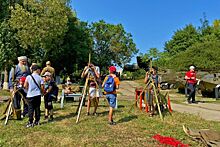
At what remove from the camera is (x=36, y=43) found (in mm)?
28000

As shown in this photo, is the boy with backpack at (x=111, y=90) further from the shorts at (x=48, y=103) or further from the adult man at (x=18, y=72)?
the adult man at (x=18, y=72)

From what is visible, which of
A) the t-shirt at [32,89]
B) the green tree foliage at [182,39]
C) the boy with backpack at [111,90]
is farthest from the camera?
the green tree foliage at [182,39]

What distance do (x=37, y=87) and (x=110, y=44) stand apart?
49790 millimetres

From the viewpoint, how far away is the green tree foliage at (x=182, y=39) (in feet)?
161

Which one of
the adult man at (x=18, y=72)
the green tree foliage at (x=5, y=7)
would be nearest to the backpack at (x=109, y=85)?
the adult man at (x=18, y=72)

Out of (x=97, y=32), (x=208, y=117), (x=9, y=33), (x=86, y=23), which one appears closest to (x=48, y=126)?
(x=208, y=117)

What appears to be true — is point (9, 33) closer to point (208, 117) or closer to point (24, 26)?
point (24, 26)

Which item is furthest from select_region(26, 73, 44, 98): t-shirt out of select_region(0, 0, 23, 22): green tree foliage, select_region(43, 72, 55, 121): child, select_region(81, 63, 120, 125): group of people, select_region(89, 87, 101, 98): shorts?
select_region(0, 0, 23, 22): green tree foliage

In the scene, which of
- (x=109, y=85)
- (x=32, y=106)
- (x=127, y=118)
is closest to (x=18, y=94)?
(x=32, y=106)

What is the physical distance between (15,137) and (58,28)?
2169cm

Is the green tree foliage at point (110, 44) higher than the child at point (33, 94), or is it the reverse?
the green tree foliage at point (110, 44)

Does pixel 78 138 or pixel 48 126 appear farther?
pixel 48 126

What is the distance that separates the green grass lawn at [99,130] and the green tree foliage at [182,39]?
133ft

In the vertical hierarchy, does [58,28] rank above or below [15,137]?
above
